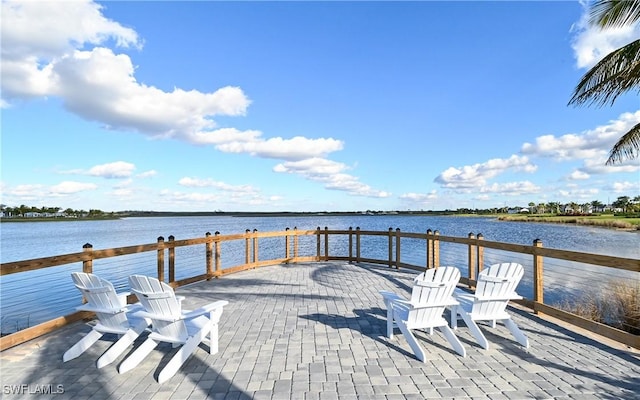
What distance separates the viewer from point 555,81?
12055 millimetres

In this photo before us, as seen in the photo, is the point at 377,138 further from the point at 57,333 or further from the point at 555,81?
the point at 57,333

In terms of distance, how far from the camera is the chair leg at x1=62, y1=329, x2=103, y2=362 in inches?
149

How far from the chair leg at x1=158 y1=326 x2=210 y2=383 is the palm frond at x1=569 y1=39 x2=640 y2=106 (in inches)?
342

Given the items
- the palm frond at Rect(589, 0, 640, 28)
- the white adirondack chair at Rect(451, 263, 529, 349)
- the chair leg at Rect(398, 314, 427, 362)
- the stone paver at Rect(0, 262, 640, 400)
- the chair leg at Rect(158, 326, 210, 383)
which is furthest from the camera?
the palm frond at Rect(589, 0, 640, 28)

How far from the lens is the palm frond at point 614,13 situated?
6543 mm

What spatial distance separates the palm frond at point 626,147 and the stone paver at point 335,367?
15.9ft

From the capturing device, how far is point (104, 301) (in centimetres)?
406

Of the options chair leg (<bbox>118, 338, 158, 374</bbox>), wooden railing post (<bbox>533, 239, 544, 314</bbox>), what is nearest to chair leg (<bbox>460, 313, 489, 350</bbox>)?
wooden railing post (<bbox>533, 239, 544, 314</bbox>)

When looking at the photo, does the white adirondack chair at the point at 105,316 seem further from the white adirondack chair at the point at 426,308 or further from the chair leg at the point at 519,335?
the chair leg at the point at 519,335

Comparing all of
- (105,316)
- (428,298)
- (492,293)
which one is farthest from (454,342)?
(105,316)

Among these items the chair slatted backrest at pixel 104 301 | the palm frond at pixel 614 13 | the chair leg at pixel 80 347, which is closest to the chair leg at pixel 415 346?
the chair slatted backrest at pixel 104 301

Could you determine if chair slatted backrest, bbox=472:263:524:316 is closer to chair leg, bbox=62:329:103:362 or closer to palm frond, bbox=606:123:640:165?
chair leg, bbox=62:329:103:362

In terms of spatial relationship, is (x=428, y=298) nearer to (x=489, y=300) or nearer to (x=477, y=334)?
(x=477, y=334)

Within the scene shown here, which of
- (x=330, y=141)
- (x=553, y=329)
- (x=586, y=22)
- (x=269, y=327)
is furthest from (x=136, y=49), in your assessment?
(x=330, y=141)
